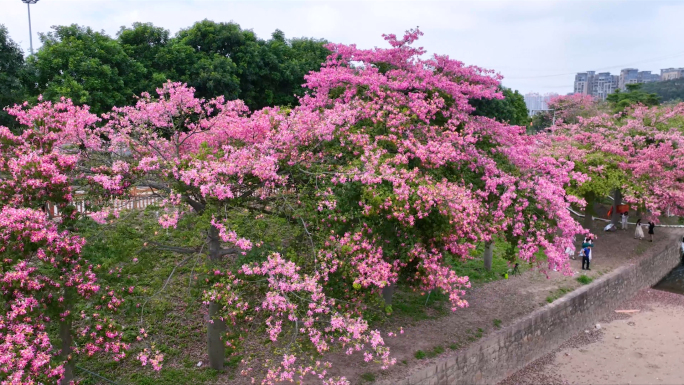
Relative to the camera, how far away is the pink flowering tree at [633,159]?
18109 mm

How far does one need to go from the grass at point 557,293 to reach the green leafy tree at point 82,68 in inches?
686

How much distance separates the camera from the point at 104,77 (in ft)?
62.3

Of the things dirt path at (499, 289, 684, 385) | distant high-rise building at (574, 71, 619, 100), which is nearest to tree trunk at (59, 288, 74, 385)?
dirt path at (499, 289, 684, 385)

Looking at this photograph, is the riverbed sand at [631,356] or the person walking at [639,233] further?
the person walking at [639,233]

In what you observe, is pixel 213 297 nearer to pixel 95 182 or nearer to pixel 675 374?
pixel 95 182

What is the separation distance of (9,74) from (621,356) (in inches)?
978

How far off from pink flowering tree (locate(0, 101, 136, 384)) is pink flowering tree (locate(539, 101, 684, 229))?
1599cm

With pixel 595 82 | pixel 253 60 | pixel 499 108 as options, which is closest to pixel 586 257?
pixel 253 60

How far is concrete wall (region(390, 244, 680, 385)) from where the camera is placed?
398 inches

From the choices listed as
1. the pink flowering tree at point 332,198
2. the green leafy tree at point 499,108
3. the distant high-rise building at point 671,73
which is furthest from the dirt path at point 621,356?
the distant high-rise building at point 671,73

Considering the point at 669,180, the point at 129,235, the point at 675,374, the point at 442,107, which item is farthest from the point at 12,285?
the point at 669,180

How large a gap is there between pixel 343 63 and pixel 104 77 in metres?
12.1

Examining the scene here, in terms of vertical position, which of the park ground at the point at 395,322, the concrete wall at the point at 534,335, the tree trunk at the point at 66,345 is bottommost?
the concrete wall at the point at 534,335

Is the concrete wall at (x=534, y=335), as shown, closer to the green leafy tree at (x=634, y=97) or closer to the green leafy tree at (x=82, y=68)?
the green leafy tree at (x=82, y=68)
